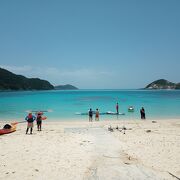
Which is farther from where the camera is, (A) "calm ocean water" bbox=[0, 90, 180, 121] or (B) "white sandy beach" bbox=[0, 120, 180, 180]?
(A) "calm ocean water" bbox=[0, 90, 180, 121]

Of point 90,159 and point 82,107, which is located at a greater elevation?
point 90,159

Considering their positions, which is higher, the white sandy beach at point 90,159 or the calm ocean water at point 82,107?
the white sandy beach at point 90,159

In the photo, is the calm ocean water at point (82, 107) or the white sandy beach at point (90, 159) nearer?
the white sandy beach at point (90, 159)

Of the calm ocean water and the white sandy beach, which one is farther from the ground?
the white sandy beach

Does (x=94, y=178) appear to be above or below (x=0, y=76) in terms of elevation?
below

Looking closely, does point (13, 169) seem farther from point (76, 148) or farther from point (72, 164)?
point (76, 148)

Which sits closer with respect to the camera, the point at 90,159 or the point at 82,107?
the point at 90,159

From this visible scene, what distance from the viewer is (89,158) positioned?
10.4 metres

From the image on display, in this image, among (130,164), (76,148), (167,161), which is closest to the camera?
A: (130,164)

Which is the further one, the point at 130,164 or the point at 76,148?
the point at 76,148

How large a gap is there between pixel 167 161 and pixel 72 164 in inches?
164

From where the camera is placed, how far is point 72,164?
9.61m

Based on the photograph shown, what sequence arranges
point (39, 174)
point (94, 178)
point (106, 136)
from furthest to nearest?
point (106, 136) → point (39, 174) → point (94, 178)

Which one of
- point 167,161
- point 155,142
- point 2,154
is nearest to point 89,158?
point 167,161
